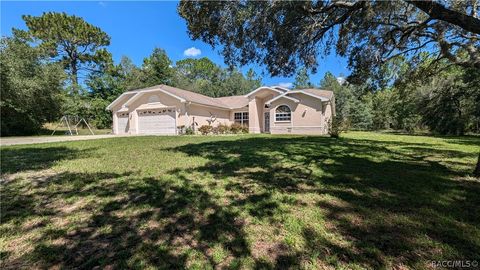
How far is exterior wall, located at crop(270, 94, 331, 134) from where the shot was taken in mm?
18766

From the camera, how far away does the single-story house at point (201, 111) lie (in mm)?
18953

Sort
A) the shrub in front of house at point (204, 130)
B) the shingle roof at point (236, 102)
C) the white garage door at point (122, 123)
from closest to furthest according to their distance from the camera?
the shrub in front of house at point (204, 130)
the white garage door at point (122, 123)
the shingle roof at point (236, 102)

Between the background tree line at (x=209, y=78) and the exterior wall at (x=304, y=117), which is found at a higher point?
the background tree line at (x=209, y=78)

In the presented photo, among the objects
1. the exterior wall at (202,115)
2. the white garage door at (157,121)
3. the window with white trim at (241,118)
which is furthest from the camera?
the window with white trim at (241,118)

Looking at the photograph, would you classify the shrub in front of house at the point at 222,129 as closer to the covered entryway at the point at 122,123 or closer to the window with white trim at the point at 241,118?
the window with white trim at the point at 241,118

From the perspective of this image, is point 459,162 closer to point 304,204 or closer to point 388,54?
point 388,54

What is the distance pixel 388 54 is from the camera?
27.4 feet

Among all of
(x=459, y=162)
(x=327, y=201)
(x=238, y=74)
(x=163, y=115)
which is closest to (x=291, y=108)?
(x=163, y=115)

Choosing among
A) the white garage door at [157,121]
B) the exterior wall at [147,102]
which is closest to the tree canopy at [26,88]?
the exterior wall at [147,102]

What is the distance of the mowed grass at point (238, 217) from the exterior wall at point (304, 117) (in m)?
13.3

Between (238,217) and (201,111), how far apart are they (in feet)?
60.4

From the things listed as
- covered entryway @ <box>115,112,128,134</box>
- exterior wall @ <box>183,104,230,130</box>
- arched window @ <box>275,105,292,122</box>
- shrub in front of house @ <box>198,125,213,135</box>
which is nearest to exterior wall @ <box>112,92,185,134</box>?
covered entryway @ <box>115,112,128,134</box>

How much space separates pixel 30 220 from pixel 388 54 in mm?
10365

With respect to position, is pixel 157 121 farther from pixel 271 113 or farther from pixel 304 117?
pixel 304 117
